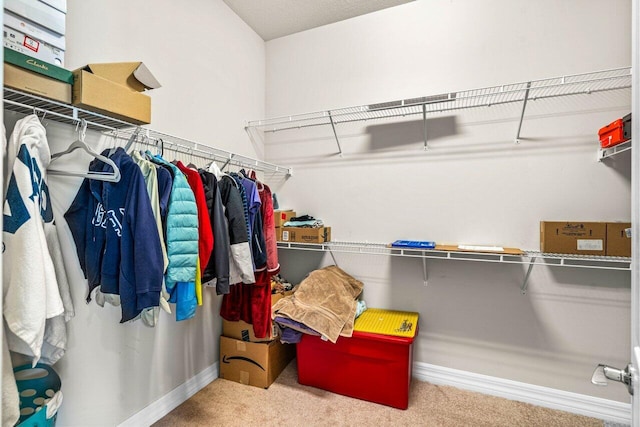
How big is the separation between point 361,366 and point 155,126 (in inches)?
75.7

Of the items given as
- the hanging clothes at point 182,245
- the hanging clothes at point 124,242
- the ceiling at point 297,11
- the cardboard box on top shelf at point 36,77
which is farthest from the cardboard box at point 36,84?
the ceiling at point 297,11

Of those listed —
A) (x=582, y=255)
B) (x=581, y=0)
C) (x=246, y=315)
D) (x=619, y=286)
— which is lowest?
(x=246, y=315)

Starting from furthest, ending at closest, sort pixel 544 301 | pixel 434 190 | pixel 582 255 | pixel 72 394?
1. pixel 434 190
2. pixel 544 301
3. pixel 582 255
4. pixel 72 394

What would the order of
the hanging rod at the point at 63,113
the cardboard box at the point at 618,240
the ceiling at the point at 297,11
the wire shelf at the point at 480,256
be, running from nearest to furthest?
the hanging rod at the point at 63,113 < the cardboard box at the point at 618,240 < the wire shelf at the point at 480,256 < the ceiling at the point at 297,11

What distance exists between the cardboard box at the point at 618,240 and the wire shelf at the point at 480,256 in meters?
0.04

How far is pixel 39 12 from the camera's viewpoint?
1.07 m

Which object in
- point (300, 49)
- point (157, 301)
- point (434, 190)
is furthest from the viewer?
point (300, 49)

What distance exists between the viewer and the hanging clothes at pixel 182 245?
4.50 feet

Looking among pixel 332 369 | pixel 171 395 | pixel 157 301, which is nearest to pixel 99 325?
pixel 157 301

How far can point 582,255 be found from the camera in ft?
5.62

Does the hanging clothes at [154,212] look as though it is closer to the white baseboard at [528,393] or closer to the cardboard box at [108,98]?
the cardboard box at [108,98]

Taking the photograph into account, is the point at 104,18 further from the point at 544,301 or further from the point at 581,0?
the point at 544,301

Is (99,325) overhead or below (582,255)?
below

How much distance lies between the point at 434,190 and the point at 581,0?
1.39 m
